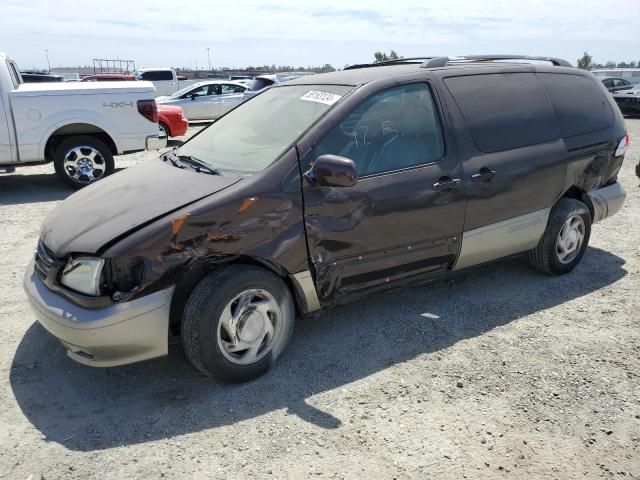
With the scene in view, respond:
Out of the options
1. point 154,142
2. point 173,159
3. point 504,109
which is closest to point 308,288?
point 173,159

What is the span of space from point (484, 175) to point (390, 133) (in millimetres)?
813

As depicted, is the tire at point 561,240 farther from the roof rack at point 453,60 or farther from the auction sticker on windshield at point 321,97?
the auction sticker on windshield at point 321,97

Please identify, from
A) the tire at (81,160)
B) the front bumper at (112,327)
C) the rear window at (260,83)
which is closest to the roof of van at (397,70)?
the front bumper at (112,327)

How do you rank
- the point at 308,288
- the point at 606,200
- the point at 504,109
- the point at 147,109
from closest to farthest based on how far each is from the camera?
the point at 308,288
the point at 504,109
the point at 606,200
the point at 147,109

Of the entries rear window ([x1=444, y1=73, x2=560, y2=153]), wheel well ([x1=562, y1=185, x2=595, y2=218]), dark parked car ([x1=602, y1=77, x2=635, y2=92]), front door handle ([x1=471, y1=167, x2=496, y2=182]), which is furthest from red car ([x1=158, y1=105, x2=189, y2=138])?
dark parked car ([x1=602, y1=77, x2=635, y2=92])

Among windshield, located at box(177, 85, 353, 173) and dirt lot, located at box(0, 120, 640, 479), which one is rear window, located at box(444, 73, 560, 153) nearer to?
windshield, located at box(177, 85, 353, 173)

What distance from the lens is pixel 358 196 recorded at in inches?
137

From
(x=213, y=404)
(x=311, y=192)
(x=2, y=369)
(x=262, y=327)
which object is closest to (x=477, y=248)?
(x=311, y=192)

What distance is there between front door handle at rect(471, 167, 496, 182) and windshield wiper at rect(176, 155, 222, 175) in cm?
181

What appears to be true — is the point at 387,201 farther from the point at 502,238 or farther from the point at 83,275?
the point at 83,275

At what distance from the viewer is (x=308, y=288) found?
3.44m

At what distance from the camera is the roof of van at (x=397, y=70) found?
388cm

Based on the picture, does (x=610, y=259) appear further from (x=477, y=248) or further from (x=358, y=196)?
(x=358, y=196)

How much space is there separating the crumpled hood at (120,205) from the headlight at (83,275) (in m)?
0.06
